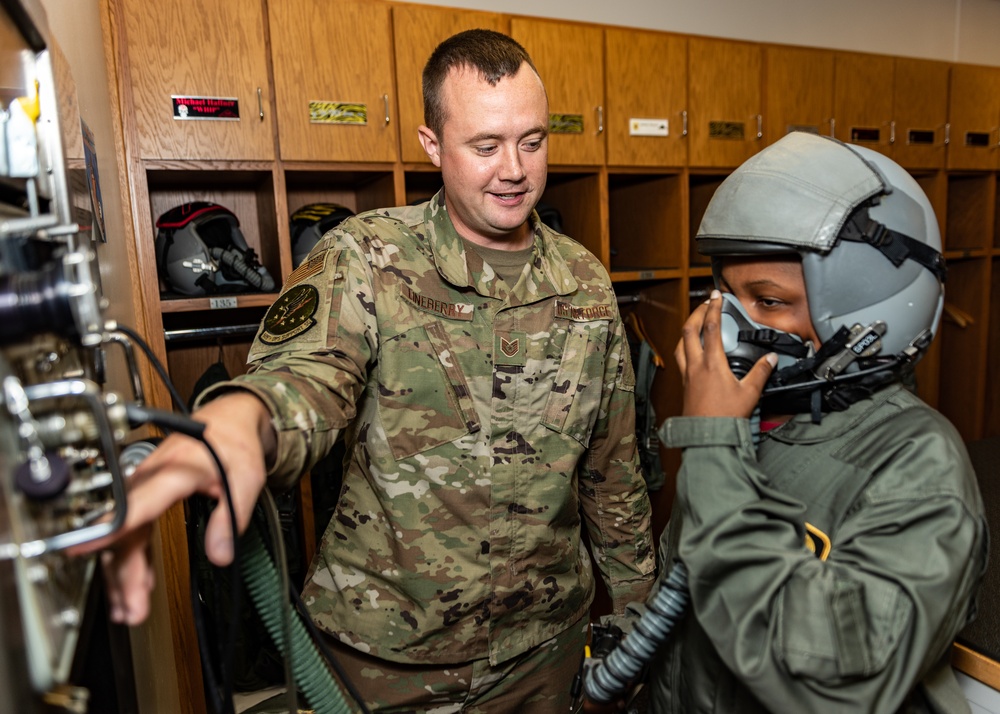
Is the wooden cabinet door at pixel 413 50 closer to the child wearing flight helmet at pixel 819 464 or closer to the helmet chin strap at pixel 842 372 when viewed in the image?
the child wearing flight helmet at pixel 819 464

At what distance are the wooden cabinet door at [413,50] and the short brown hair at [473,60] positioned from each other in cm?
100

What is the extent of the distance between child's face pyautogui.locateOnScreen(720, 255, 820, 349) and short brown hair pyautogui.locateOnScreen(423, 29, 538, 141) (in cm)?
71

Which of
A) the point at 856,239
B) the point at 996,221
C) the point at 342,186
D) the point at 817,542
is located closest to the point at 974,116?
the point at 996,221

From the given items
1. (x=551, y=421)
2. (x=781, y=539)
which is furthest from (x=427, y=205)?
(x=781, y=539)

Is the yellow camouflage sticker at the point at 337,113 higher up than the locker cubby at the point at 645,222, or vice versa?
the yellow camouflage sticker at the point at 337,113

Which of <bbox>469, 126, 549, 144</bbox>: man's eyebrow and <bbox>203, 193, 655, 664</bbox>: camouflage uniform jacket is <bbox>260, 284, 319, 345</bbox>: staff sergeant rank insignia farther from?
A: <bbox>469, 126, 549, 144</bbox>: man's eyebrow

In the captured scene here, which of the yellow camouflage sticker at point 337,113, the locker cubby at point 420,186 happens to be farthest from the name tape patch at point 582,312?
the locker cubby at point 420,186

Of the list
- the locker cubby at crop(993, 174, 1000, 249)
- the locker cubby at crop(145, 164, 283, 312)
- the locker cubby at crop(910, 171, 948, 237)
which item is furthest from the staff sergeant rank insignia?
the locker cubby at crop(993, 174, 1000, 249)

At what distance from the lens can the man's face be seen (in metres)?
1.47

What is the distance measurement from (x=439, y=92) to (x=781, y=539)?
1183 millimetres

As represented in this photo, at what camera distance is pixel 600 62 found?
2.98 m

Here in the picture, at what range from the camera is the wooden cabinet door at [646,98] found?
3.02m

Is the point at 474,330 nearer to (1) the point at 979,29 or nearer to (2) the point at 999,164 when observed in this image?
(2) the point at 999,164

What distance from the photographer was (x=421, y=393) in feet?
4.81
